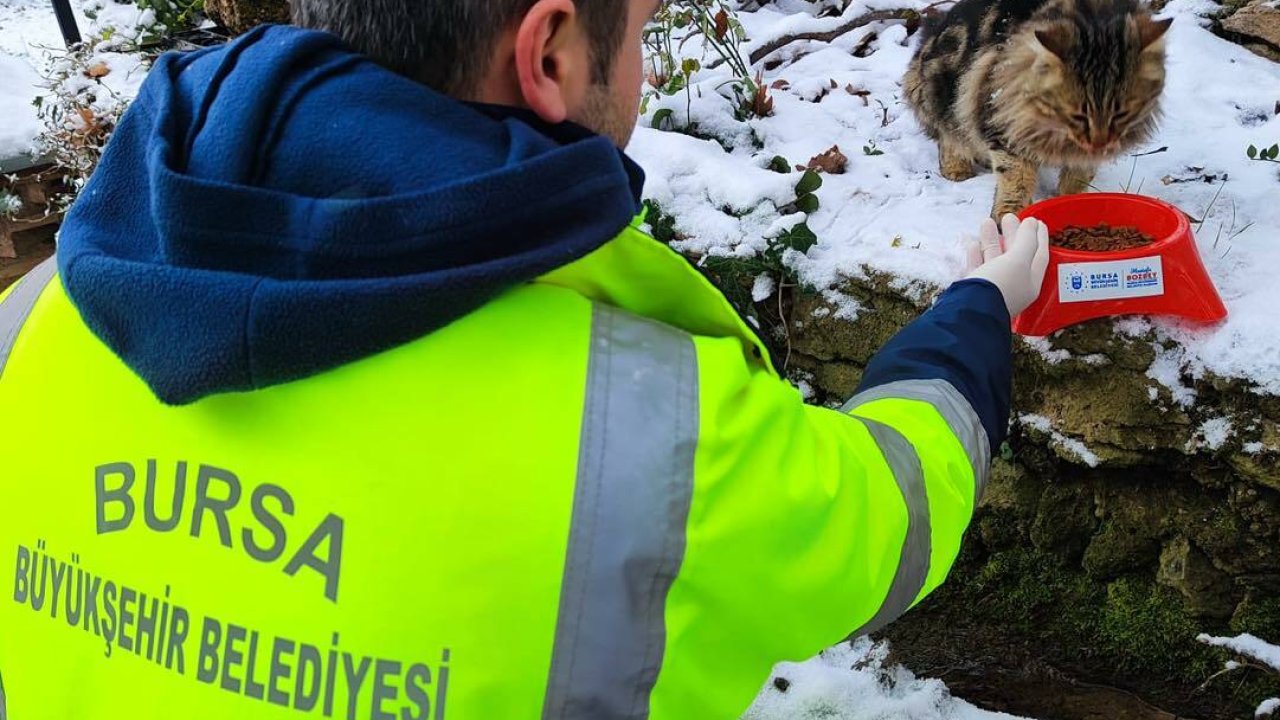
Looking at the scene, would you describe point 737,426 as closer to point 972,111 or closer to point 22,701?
point 22,701

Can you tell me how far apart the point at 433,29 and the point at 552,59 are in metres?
0.15

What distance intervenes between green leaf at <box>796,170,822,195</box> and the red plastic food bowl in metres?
0.92

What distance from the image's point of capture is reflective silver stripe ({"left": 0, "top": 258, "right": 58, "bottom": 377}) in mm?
1337

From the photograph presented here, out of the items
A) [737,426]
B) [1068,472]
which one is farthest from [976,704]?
[737,426]

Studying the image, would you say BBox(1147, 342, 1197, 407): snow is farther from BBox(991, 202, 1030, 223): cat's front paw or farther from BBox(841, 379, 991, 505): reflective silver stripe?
BBox(841, 379, 991, 505): reflective silver stripe

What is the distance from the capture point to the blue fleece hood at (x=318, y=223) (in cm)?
101

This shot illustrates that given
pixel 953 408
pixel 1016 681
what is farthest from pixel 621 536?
pixel 1016 681

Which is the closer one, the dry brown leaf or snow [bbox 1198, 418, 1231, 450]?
snow [bbox 1198, 418, 1231, 450]

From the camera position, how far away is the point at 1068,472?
286cm

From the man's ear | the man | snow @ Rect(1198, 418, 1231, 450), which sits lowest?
snow @ Rect(1198, 418, 1231, 450)

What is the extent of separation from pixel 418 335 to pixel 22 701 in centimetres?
73

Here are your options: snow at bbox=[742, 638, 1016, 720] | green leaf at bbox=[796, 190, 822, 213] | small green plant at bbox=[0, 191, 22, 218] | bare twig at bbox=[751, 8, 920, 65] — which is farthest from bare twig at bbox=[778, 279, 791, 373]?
small green plant at bbox=[0, 191, 22, 218]

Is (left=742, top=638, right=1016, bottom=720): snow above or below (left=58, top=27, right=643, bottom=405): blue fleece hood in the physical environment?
below

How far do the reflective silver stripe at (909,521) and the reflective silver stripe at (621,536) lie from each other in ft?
1.25
